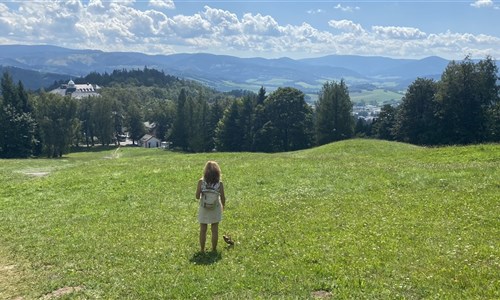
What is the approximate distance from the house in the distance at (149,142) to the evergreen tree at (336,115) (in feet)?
302

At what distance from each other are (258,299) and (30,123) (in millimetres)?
96714

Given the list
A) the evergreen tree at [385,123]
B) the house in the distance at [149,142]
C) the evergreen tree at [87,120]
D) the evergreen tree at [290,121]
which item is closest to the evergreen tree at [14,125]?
the evergreen tree at [87,120]

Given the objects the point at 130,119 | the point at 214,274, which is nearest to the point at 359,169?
the point at 214,274

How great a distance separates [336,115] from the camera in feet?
321

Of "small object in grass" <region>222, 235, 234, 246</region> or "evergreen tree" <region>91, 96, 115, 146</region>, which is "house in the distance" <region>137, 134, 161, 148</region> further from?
"small object in grass" <region>222, 235, 234, 246</region>

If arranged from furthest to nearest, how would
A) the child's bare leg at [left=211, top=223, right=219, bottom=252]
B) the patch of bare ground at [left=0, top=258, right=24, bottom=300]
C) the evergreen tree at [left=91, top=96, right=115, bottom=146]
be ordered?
the evergreen tree at [left=91, top=96, right=115, bottom=146] → the child's bare leg at [left=211, top=223, right=219, bottom=252] → the patch of bare ground at [left=0, top=258, right=24, bottom=300]

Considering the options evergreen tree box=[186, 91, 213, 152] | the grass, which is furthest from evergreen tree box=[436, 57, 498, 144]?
evergreen tree box=[186, 91, 213, 152]

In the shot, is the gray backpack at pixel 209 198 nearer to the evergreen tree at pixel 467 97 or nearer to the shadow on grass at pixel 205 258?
the shadow on grass at pixel 205 258

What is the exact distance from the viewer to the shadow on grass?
13.1 meters

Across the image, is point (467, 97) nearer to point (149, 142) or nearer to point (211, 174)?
point (211, 174)

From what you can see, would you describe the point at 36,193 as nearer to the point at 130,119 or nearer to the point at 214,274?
the point at 214,274

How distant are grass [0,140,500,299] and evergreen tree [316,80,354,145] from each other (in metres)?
70.8

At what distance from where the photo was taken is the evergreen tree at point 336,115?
97.6m

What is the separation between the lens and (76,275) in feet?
41.4
